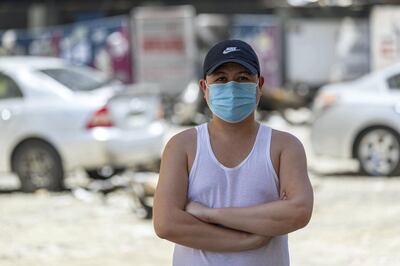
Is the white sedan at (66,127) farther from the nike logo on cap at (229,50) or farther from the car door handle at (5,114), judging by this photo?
the nike logo on cap at (229,50)

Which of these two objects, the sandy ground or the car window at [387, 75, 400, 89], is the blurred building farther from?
the sandy ground

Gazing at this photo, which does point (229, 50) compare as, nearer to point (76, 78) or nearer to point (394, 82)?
point (76, 78)

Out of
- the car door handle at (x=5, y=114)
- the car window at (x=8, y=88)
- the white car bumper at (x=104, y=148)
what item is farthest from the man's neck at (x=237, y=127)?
the car window at (x=8, y=88)

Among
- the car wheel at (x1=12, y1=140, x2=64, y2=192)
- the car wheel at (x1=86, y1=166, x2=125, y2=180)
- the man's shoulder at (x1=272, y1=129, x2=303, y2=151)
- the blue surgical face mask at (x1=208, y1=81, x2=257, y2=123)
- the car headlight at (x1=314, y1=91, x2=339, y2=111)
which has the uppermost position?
the blue surgical face mask at (x1=208, y1=81, x2=257, y2=123)

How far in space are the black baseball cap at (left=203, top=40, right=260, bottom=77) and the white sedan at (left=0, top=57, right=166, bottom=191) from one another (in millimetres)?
7991

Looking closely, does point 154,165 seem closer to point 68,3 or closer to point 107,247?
point 107,247

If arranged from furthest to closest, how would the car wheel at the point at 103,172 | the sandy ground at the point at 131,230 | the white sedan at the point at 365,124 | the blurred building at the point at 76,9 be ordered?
the blurred building at the point at 76,9, the white sedan at the point at 365,124, the car wheel at the point at 103,172, the sandy ground at the point at 131,230

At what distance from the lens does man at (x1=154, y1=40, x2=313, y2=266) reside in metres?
3.29

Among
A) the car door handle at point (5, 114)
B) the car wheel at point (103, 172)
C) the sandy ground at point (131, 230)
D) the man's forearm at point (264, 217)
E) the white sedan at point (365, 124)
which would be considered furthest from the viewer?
the white sedan at point (365, 124)

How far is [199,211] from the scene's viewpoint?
3307 mm

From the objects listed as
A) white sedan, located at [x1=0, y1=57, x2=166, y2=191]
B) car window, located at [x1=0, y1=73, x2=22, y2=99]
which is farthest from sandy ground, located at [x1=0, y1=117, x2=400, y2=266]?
car window, located at [x1=0, y1=73, x2=22, y2=99]

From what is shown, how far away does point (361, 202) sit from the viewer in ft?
34.4

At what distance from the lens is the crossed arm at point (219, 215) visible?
329 cm

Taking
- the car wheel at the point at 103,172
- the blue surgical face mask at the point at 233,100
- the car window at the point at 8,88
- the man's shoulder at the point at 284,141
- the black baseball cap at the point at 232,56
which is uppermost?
the black baseball cap at the point at 232,56
